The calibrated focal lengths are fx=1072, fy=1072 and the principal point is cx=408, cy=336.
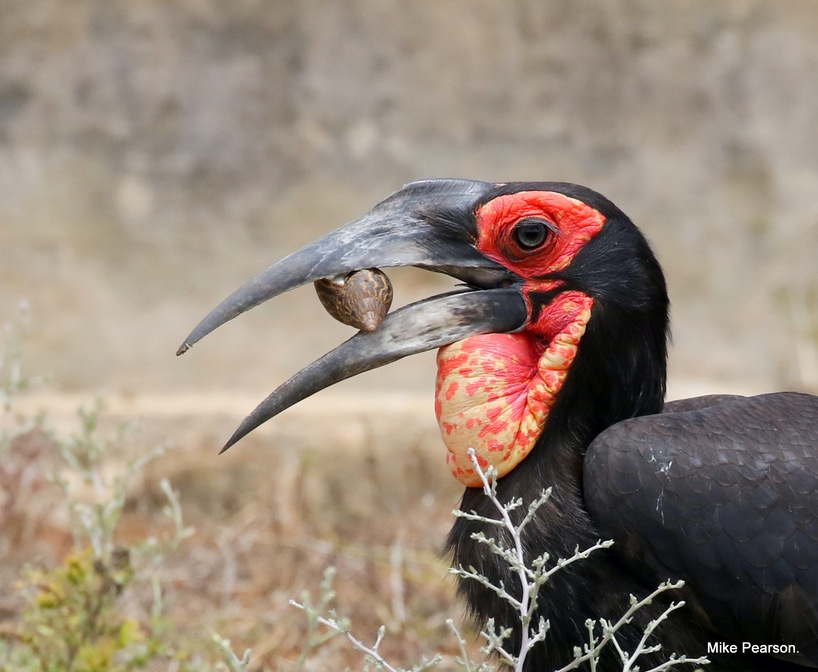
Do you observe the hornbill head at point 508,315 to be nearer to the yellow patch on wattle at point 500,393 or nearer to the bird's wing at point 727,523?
the yellow patch on wattle at point 500,393

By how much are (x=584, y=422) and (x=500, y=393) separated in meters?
0.20

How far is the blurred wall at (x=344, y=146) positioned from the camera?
5945mm

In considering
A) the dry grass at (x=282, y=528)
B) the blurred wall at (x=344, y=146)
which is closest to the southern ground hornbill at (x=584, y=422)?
the dry grass at (x=282, y=528)

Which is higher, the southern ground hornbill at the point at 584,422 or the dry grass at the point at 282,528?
the southern ground hornbill at the point at 584,422

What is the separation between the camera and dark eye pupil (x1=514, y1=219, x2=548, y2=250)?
238cm

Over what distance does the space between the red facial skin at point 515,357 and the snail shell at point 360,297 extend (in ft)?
0.59

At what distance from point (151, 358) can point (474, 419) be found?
12.8ft

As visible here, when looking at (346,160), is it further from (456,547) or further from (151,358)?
(456,547)

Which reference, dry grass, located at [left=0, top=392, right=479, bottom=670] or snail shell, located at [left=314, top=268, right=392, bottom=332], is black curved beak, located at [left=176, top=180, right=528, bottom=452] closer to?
snail shell, located at [left=314, top=268, right=392, bottom=332]

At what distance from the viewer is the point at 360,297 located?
92.2 inches

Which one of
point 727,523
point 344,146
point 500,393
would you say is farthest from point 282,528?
point 727,523

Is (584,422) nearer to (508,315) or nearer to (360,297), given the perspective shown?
(508,315)

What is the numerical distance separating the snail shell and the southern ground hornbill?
0.03 metres

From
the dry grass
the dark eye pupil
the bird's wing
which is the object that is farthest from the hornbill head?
the dry grass
